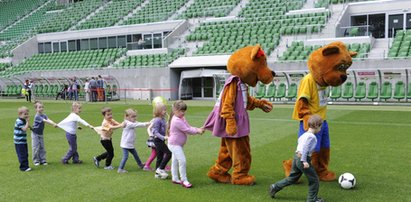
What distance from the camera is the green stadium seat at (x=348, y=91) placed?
2067 centimetres

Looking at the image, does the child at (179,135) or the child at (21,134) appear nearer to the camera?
the child at (179,135)

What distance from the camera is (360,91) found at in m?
20.6

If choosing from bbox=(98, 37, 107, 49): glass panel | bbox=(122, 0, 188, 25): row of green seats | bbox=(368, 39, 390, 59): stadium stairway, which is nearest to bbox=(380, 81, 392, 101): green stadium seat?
bbox=(368, 39, 390, 59): stadium stairway

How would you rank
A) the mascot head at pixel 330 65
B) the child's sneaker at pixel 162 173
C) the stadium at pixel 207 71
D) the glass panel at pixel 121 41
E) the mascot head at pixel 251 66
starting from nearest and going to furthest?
1. the mascot head at pixel 330 65
2. the mascot head at pixel 251 66
3. the stadium at pixel 207 71
4. the child's sneaker at pixel 162 173
5. the glass panel at pixel 121 41

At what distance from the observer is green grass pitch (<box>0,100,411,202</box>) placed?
6168 mm

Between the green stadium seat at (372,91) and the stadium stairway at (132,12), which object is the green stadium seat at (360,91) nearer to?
the green stadium seat at (372,91)

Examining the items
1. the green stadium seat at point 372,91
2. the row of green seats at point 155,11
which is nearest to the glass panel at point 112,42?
the row of green seats at point 155,11

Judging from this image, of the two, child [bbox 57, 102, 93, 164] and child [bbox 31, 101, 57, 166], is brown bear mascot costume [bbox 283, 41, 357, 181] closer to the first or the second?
child [bbox 57, 102, 93, 164]

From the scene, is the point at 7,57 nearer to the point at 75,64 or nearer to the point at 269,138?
the point at 75,64

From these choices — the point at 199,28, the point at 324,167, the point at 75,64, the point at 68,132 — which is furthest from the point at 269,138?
the point at 75,64

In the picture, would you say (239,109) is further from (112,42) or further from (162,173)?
(112,42)

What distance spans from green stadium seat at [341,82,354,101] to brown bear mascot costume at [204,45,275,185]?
15173mm

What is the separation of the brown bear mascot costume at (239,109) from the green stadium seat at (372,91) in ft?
49.5

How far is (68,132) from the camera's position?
334 inches
